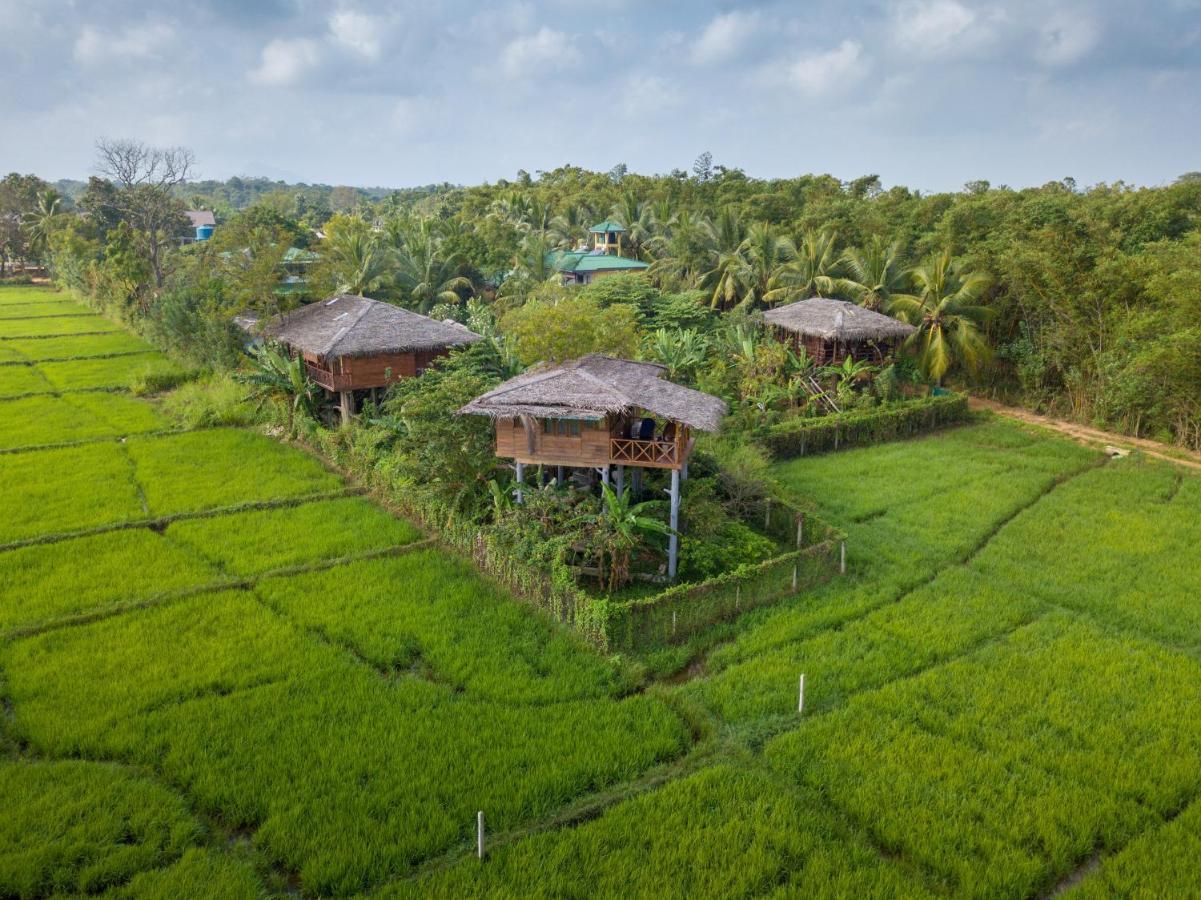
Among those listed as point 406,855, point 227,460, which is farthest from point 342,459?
point 406,855

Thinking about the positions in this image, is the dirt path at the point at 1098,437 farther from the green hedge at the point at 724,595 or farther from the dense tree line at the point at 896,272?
the green hedge at the point at 724,595

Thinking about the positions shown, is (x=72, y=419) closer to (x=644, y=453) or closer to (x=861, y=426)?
(x=644, y=453)

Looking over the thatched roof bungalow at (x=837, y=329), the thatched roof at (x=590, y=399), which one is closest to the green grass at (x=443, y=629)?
the thatched roof at (x=590, y=399)

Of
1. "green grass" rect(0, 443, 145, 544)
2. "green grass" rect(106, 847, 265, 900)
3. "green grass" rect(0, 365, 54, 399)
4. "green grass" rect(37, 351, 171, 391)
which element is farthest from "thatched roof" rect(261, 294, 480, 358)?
"green grass" rect(106, 847, 265, 900)

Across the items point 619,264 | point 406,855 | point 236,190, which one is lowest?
point 406,855

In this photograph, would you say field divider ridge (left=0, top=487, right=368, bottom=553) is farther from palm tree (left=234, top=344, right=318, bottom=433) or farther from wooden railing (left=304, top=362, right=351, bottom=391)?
palm tree (left=234, top=344, right=318, bottom=433)

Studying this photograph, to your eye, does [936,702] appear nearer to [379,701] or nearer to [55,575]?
[379,701]

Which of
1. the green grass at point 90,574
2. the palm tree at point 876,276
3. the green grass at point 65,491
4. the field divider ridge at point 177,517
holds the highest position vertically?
the palm tree at point 876,276
